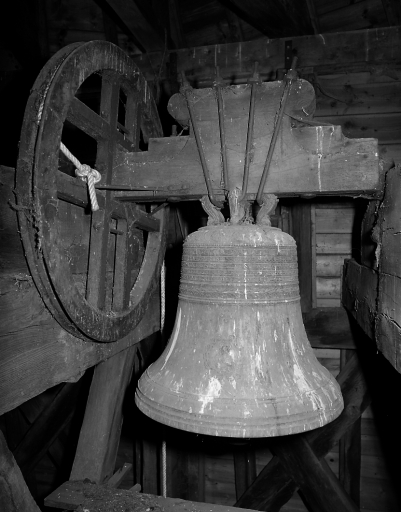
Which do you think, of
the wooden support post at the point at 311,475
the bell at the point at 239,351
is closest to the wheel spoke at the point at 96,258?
the bell at the point at 239,351

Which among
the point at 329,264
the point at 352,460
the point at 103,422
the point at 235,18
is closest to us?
the point at 103,422

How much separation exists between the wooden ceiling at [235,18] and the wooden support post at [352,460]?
2858 mm

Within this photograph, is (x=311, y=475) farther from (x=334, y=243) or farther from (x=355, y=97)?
(x=355, y=97)

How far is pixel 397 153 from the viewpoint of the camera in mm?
2904

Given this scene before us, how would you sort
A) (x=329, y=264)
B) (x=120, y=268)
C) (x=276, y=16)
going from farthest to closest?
1. (x=329, y=264)
2. (x=276, y=16)
3. (x=120, y=268)

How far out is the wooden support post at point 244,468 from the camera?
3760 millimetres

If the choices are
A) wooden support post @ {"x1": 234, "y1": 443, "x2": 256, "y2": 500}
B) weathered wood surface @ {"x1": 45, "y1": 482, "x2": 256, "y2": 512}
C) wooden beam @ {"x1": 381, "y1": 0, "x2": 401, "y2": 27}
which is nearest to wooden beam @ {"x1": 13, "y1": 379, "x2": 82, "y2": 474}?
wooden support post @ {"x1": 234, "y1": 443, "x2": 256, "y2": 500}

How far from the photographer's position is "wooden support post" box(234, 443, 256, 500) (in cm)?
376

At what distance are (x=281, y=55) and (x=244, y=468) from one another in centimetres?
319

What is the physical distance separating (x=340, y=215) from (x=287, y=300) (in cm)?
197

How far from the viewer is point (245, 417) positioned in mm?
1104

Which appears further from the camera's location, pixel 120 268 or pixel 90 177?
pixel 120 268

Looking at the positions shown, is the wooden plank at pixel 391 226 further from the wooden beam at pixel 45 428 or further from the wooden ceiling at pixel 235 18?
the wooden beam at pixel 45 428

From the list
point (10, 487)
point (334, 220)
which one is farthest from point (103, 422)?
point (334, 220)
